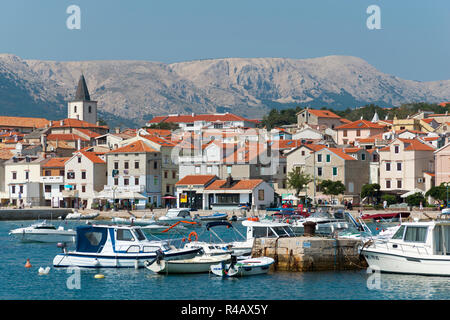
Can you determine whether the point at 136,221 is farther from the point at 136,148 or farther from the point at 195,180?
the point at 136,148

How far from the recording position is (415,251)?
34219 mm

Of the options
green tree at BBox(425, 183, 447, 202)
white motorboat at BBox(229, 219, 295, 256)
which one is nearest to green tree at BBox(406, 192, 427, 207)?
green tree at BBox(425, 183, 447, 202)

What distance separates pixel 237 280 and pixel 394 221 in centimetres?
4265

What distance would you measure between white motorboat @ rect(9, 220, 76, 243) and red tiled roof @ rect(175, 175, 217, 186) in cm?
3433

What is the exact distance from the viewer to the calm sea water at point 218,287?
103 ft

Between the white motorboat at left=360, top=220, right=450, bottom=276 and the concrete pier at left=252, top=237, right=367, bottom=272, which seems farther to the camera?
the concrete pier at left=252, top=237, right=367, bottom=272

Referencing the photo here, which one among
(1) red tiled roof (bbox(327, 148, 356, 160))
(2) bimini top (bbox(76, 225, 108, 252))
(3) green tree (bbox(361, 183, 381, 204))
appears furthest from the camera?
(1) red tiled roof (bbox(327, 148, 356, 160))

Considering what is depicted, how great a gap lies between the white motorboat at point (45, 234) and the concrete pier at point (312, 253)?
903 inches

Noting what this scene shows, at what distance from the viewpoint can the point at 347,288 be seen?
32.6 meters

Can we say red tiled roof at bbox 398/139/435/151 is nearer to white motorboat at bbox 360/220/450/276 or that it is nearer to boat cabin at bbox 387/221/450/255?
white motorboat at bbox 360/220/450/276

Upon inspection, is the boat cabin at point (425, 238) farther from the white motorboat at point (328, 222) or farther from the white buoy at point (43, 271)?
the white buoy at point (43, 271)

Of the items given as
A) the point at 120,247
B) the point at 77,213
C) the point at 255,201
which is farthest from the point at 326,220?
the point at 77,213

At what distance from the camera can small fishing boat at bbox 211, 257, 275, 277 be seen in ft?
116

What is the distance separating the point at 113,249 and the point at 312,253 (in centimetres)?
980
